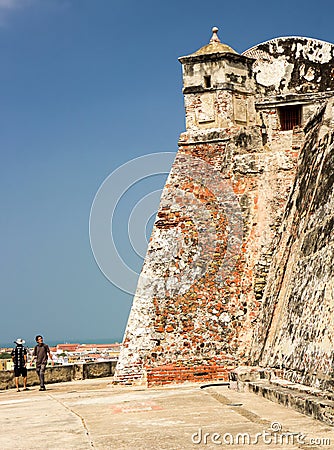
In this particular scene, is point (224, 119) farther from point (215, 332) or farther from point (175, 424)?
point (175, 424)

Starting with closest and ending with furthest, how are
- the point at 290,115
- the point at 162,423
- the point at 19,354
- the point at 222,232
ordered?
the point at 162,423
the point at 222,232
the point at 19,354
the point at 290,115

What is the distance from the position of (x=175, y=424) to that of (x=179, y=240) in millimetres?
6466

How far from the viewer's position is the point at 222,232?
1395 centimetres

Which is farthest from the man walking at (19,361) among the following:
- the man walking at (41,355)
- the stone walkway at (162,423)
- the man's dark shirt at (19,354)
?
the stone walkway at (162,423)

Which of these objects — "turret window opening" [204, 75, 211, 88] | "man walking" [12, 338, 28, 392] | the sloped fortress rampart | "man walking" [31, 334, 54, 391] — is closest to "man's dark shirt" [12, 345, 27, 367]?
"man walking" [12, 338, 28, 392]

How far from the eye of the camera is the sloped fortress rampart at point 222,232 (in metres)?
12.8

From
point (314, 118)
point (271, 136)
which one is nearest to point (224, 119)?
point (271, 136)

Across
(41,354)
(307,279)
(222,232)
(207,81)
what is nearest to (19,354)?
(41,354)

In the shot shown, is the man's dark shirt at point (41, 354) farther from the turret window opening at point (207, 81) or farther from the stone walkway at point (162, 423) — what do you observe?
the turret window opening at point (207, 81)

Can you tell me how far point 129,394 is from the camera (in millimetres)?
11445

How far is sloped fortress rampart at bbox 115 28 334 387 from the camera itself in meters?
12.8

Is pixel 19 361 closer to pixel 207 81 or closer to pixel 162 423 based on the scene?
pixel 207 81

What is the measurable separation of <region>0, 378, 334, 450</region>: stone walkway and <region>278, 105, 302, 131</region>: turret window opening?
288 inches

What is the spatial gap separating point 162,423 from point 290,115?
10.5 meters
